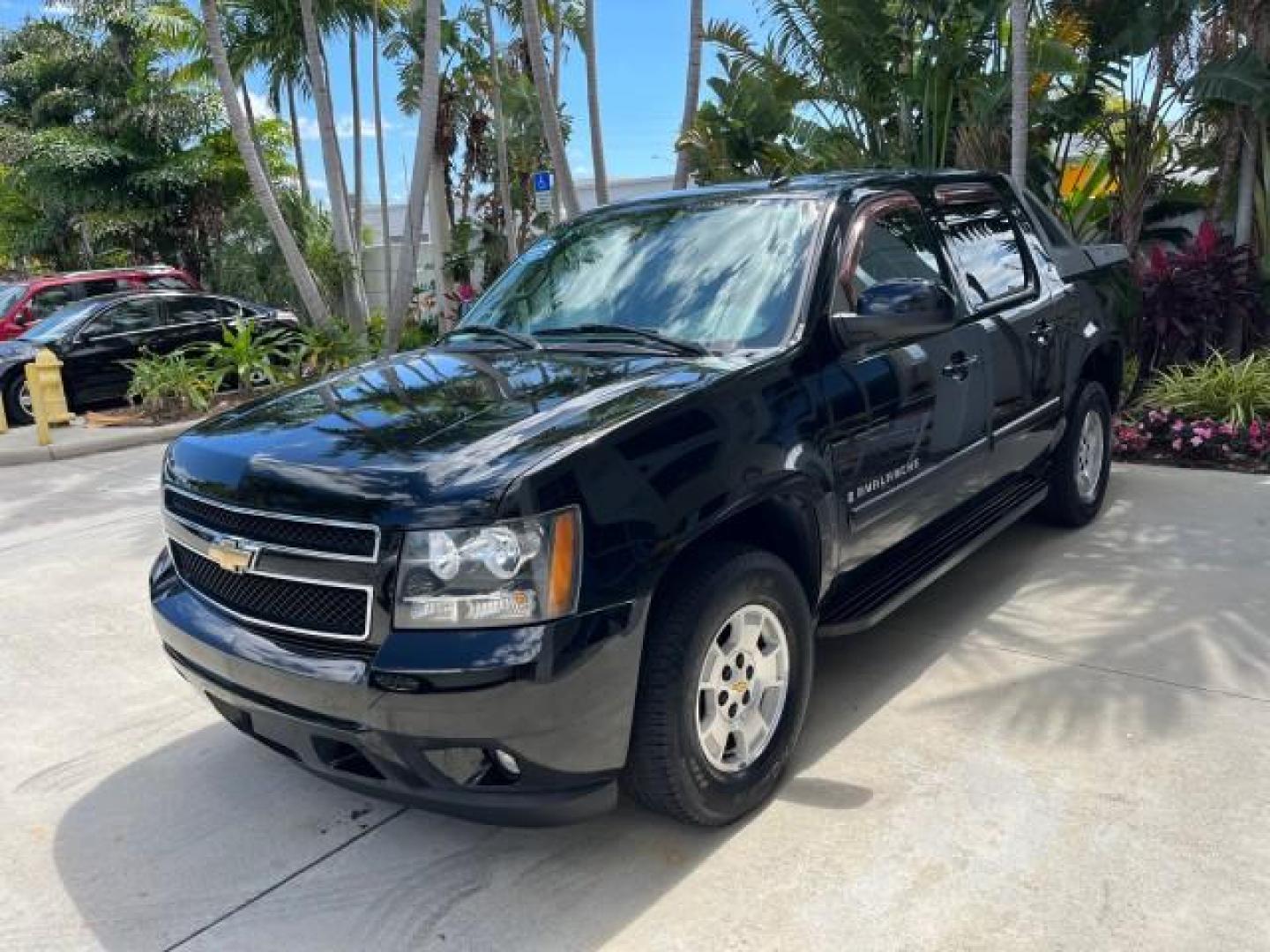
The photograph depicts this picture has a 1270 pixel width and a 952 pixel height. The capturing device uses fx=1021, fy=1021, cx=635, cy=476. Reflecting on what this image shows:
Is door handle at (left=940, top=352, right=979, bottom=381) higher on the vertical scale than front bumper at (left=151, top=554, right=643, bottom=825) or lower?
higher

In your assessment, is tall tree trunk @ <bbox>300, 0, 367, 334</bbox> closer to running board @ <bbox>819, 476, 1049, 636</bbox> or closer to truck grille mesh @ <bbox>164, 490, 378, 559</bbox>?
running board @ <bbox>819, 476, 1049, 636</bbox>

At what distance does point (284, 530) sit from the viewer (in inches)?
105

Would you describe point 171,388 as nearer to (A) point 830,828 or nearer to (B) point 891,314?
(B) point 891,314

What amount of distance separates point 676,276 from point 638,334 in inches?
13.4

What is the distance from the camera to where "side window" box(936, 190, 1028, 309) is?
4422mm

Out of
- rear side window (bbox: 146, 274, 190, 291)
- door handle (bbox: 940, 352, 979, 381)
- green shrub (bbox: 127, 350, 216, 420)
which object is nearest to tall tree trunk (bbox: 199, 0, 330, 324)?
green shrub (bbox: 127, 350, 216, 420)

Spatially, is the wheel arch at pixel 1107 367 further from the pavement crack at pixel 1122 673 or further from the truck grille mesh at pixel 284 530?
the truck grille mesh at pixel 284 530

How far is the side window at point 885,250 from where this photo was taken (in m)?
3.63

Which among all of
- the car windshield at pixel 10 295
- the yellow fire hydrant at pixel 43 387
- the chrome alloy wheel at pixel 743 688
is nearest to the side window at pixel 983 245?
the chrome alloy wheel at pixel 743 688

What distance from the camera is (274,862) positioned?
300 centimetres

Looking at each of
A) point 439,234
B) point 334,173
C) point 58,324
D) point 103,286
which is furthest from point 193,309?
point 439,234

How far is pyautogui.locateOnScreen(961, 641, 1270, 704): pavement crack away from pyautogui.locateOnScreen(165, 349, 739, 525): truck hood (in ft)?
6.13

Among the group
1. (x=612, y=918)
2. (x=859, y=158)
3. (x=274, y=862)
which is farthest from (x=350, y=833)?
(x=859, y=158)

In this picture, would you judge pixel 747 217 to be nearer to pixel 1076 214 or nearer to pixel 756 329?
pixel 756 329
